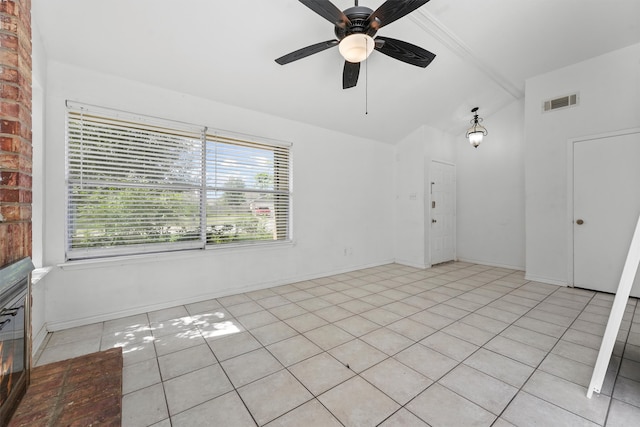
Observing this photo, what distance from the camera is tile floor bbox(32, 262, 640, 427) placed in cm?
163

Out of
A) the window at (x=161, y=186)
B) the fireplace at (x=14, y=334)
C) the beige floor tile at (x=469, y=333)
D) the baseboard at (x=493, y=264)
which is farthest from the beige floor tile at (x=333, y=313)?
the baseboard at (x=493, y=264)

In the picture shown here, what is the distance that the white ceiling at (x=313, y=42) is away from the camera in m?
2.49

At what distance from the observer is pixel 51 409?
56.9 inches

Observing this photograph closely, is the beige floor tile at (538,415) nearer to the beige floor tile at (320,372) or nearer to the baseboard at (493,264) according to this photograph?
the beige floor tile at (320,372)

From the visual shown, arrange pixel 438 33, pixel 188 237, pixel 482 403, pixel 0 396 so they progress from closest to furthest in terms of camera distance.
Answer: pixel 0 396, pixel 482 403, pixel 438 33, pixel 188 237

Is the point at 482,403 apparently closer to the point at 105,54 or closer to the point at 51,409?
the point at 51,409

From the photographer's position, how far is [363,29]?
83.2 inches

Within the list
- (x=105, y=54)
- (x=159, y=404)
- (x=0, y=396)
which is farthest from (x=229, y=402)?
(x=105, y=54)

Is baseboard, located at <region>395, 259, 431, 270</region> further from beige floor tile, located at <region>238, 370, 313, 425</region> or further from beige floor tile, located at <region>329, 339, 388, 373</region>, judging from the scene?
beige floor tile, located at <region>238, 370, 313, 425</region>

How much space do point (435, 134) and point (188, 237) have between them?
16.9 feet

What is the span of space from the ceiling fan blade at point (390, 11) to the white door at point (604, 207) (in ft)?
12.9

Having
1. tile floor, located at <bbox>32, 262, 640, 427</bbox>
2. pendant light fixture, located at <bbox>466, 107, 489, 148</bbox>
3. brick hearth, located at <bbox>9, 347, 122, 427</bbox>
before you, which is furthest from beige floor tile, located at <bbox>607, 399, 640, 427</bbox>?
pendant light fixture, located at <bbox>466, 107, 489, 148</bbox>

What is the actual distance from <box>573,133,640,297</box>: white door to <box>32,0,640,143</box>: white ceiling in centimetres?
145

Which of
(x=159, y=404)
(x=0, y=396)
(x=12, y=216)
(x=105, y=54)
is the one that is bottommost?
(x=159, y=404)
